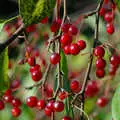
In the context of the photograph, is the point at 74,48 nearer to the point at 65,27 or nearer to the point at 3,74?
the point at 65,27

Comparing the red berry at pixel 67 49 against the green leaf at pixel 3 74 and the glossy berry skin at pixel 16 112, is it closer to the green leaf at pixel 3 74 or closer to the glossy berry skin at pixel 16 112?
the green leaf at pixel 3 74

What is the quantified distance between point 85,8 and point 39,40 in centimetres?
66

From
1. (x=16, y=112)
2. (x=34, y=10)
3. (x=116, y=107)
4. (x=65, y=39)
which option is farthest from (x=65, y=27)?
(x=16, y=112)

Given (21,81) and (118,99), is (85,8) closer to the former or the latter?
(21,81)

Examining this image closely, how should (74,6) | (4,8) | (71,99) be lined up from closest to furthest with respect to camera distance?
(71,99), (74,6), (4,8)

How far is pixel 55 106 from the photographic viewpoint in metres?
1.27

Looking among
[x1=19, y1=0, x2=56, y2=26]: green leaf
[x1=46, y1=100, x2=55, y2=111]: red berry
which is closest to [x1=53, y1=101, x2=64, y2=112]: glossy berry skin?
[x1=46, y1=100, x2=55, y2=111]: red berry

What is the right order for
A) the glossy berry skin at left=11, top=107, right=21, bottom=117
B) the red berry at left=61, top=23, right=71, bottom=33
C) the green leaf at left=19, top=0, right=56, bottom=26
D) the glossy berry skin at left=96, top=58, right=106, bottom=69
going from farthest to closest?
the glossy berry skin at left=11, top=107, right=21, bottom=117 < the glossy berry skin at left=96, top=58, right=106, bottom=69 < the red berry at left=61, top=23, right=71, bottom=33 < the green leaf at left=19, top=0, right=56, bottom=26

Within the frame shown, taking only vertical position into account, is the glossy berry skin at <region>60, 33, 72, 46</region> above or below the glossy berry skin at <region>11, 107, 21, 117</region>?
above

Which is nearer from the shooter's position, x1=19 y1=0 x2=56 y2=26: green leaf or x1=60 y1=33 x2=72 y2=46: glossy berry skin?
x1=19 y1=0 x2=56 y2=26: green leaf

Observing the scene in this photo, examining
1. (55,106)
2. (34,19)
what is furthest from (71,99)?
(34,19)

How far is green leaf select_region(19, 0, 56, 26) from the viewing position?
1.10 metres

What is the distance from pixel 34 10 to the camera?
112cm

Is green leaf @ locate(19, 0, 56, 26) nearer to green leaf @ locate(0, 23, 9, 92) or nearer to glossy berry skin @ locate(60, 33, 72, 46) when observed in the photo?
glossy berry skin @ locate(60, 33, 72, 46)
